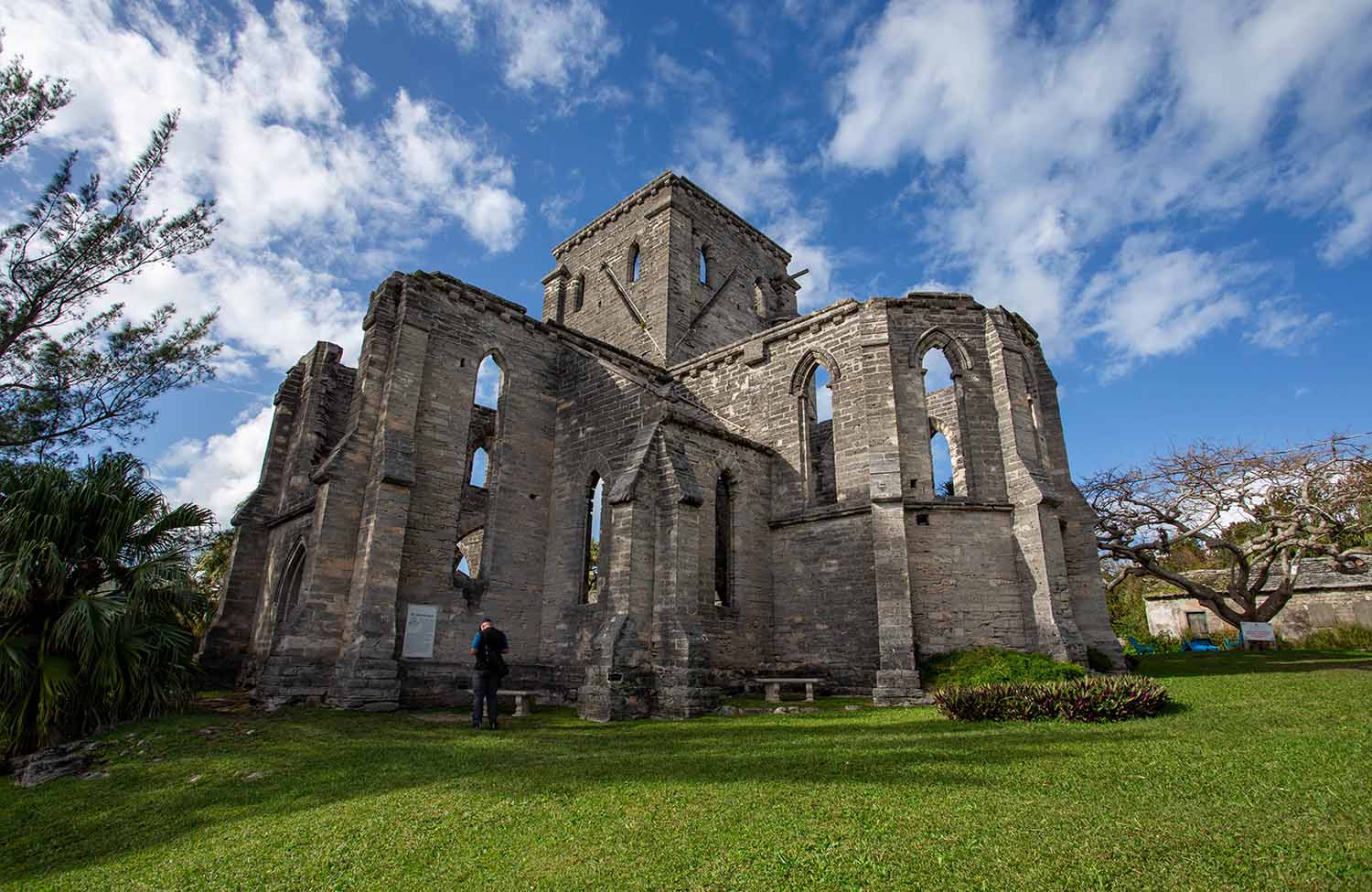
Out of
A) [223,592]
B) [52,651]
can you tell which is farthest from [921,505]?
[223,592]

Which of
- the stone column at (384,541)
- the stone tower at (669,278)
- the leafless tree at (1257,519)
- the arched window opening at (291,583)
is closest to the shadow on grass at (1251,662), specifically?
the leafless tree at (1257,519)

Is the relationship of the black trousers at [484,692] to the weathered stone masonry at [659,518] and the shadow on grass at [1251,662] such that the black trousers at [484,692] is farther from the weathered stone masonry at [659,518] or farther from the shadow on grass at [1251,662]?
the shadow on grass at [1251,662]

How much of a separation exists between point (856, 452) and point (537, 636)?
789 cm

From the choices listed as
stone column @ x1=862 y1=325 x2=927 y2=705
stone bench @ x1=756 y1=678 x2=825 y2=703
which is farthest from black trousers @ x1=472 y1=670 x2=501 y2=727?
stone column @ x1=862 y1=325 x2=927 y2=705

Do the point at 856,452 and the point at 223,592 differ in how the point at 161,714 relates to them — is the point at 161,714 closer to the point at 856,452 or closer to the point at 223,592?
the point at 223,592

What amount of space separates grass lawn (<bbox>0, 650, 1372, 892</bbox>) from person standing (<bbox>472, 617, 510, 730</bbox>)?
3.29 feet

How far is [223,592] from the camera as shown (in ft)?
52.9

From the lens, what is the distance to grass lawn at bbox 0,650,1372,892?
4.04m

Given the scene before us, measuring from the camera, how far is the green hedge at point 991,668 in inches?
428

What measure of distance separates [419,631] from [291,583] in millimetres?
4243

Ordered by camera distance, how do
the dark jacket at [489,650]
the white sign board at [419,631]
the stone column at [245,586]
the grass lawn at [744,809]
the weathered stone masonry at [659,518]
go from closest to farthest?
the grass lawn at [744,809], the dark jacket at [489,650], the weathered stone masonry at [659,518], the white sign board at [419,631], the stone column at [245,586]

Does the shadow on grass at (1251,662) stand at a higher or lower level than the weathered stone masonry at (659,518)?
lower

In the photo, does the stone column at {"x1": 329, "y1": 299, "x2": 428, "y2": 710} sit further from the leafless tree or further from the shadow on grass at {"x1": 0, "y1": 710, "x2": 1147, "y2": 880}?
the leafless tree

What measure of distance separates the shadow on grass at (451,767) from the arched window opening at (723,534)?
17.2ft
